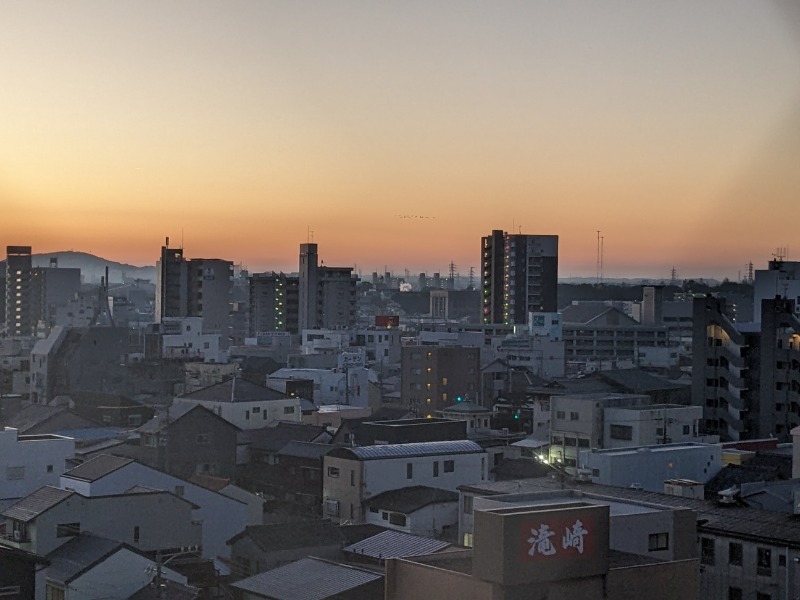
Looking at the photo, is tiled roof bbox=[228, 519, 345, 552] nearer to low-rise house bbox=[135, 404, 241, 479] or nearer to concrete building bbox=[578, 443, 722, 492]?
concrete building bbox=[578, 443, 722, 492]

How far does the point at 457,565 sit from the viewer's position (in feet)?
20.0

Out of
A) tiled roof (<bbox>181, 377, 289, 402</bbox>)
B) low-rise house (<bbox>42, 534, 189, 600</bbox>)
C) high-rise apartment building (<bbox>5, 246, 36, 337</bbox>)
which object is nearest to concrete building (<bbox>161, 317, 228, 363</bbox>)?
tiled roof (<bbox>181, 377, 289, 402</bbox>)

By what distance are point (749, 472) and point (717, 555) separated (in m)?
3.88

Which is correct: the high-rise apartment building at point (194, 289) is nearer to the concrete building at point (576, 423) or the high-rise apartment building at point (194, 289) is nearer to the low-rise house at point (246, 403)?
the low-rise house at point (246, 403)

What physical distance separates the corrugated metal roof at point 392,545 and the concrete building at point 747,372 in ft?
38.2

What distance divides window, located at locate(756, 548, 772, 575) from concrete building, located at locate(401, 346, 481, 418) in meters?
15.1

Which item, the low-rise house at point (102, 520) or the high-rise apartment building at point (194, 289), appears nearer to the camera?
the low-rise house at point (102, 520)

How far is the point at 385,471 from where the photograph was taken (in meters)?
13.2

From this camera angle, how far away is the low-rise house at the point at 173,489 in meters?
11.3

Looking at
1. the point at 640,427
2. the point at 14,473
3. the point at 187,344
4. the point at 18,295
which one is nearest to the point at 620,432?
the point at 640,427

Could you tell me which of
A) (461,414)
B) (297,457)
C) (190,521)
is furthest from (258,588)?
(461,414)

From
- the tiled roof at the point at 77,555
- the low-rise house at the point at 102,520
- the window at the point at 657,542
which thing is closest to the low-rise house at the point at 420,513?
the low-rise house at the point at 102,520

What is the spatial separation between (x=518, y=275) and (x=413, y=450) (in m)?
34.1

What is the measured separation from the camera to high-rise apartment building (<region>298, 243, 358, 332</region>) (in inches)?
1757
